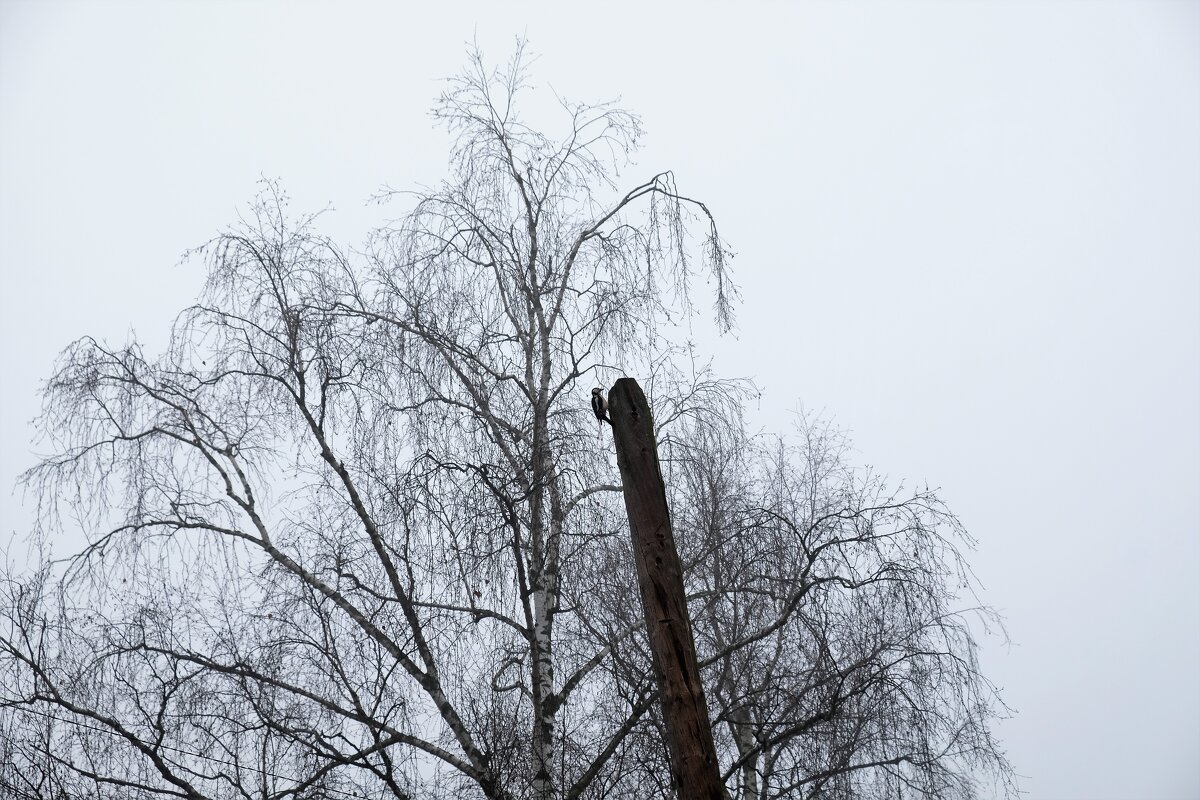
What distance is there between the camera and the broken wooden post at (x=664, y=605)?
16.4ft

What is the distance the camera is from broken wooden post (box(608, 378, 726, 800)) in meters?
5.00

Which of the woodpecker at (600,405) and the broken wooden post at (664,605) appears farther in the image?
the woodpecker at (600,405)

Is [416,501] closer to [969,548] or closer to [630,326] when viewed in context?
[630,326]

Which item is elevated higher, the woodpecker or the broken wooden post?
the woodpecker

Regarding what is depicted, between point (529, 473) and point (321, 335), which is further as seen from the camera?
point (321, 335)

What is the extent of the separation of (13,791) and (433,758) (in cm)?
306

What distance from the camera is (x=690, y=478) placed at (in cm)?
945

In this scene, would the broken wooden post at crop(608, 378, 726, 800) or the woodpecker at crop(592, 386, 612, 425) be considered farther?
the woodpecker at crop(592, 386, 612, 425)

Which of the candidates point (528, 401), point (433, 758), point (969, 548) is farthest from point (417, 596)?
point (969, 548)

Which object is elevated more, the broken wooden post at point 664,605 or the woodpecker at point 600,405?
the woodpecker at point 600,405

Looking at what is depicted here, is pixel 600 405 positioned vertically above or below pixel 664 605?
above

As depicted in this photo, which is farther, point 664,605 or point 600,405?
point 600,405

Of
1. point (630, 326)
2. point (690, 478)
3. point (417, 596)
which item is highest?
point (630, 326)

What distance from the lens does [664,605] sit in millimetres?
5195
